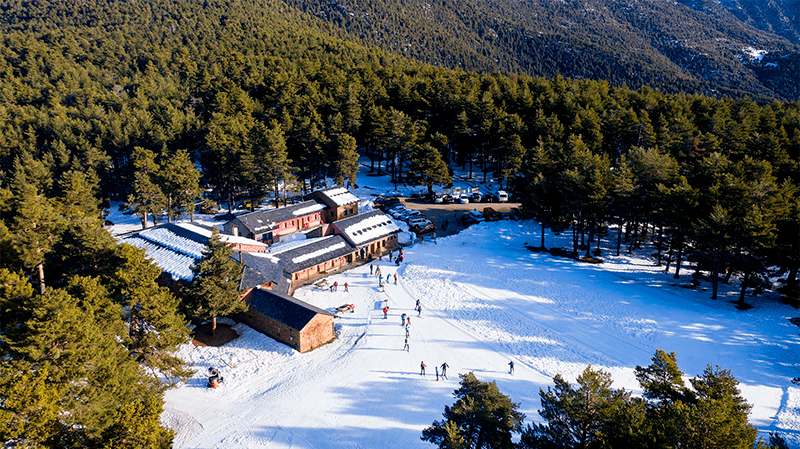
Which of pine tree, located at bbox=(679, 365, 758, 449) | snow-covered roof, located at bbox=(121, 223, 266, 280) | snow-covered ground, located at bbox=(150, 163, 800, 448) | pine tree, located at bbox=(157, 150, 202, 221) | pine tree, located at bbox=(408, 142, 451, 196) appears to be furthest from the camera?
pine tree, located at bbox=(408, 142, 451, 196)

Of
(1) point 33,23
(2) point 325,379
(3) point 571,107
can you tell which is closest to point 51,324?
(2) point 325,379

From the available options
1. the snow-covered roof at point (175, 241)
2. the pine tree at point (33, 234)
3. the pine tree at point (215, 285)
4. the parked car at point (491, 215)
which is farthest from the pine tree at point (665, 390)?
the pine tree at point (33, 234)

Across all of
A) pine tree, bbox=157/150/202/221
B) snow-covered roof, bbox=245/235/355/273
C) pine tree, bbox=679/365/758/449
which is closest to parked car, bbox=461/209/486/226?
snow-covered roof, bbox=245/235/355/273

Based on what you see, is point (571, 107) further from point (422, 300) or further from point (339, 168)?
point (422, 300)

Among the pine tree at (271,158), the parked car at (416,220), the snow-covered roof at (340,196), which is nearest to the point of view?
the parked car at (416,220)

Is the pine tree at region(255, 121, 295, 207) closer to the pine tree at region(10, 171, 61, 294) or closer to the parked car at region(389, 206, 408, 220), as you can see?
the parked car at region(389, 206, 408, 220)

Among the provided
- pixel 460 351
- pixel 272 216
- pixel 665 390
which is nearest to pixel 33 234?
pixel 272 216

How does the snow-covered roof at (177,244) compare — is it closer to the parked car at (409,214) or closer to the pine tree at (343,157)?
the parked car at (409,214)
